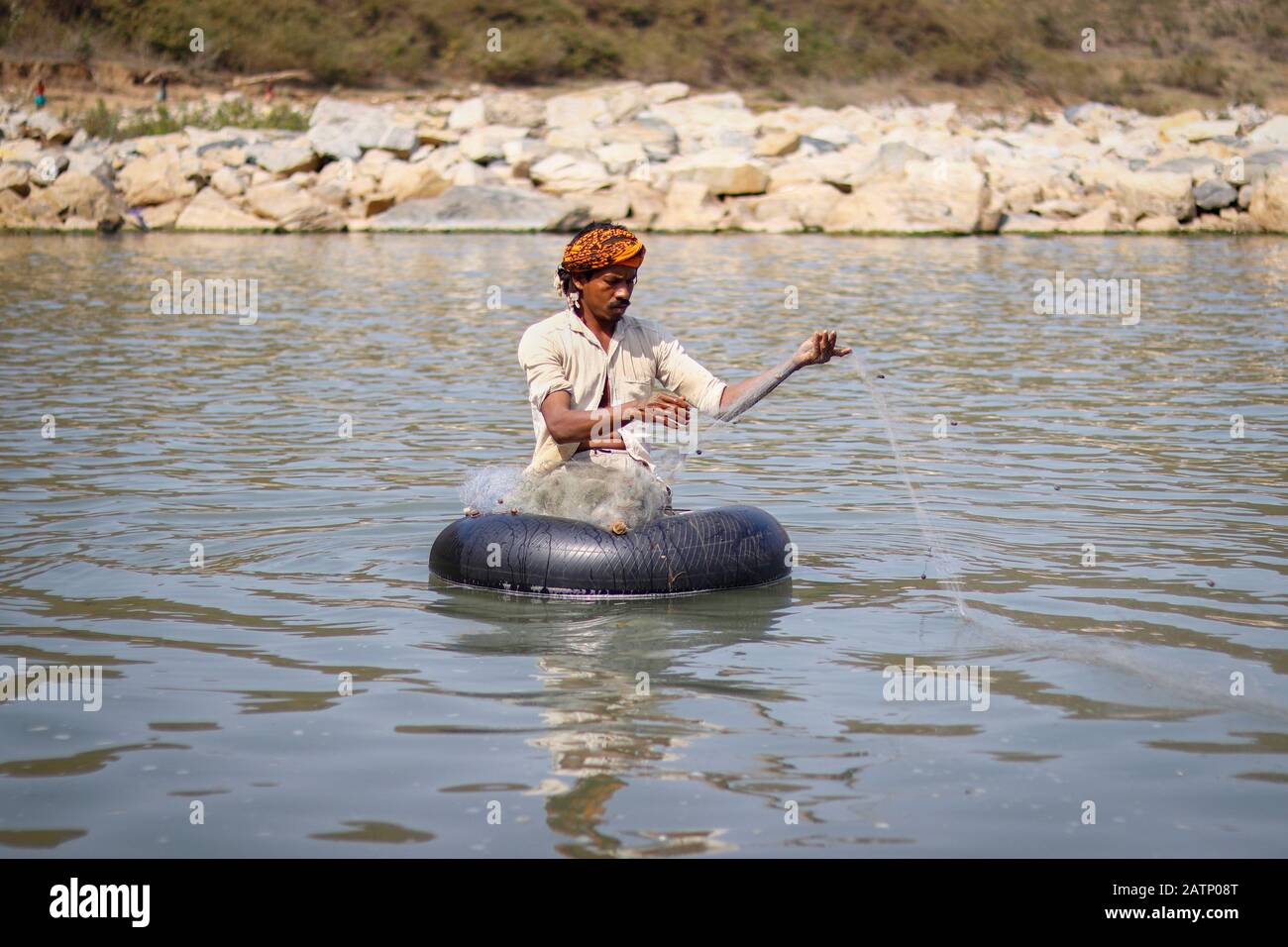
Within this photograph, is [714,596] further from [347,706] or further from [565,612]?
[347,706]

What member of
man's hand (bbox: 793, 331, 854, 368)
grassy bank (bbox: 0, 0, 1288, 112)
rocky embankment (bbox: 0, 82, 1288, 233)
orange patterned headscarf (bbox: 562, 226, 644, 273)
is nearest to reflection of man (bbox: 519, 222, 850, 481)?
orange patterned headscarf (bbox: 562, 226, 644, 273)

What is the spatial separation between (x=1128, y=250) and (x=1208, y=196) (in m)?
5.23

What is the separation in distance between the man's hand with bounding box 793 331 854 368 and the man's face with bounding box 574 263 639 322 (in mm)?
973

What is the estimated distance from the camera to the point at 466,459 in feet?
38.9

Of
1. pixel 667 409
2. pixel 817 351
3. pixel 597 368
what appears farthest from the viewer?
pixel 597 368

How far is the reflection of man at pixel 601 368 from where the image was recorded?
25.7 feet

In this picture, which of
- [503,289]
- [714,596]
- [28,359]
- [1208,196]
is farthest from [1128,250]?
[714,596]

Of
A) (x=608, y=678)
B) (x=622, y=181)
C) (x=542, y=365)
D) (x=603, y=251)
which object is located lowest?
(x=608, y=678)

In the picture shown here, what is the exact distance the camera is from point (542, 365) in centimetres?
795

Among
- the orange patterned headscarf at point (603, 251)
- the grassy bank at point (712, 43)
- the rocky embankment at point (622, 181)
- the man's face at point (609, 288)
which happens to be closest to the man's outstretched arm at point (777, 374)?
the man's face at point (609, 288)

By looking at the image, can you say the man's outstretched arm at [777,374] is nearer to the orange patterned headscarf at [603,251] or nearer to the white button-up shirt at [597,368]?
the white button-up shirt at [597,368]

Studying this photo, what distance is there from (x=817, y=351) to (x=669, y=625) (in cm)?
137

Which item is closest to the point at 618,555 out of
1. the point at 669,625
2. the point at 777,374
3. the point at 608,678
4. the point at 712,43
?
the point at 669,625

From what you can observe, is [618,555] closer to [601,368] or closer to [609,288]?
[601,368]
